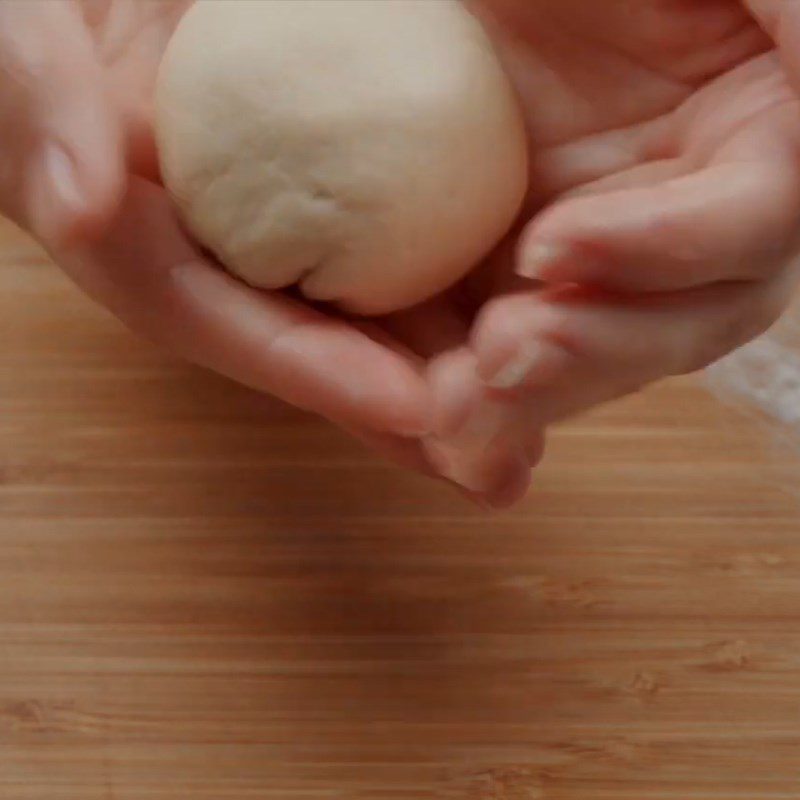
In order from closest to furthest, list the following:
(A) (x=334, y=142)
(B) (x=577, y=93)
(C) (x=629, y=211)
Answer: (C) (x=629, y=211) → (A) (x=334, y=142) → (B) (x=577, y=93)

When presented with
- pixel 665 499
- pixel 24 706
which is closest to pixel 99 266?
pixel 24 706

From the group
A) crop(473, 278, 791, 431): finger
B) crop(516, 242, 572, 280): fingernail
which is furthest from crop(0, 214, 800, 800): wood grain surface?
crop(516, 242, 572, 280): fingernail

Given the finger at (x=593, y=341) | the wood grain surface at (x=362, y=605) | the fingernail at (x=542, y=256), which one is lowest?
the wood grain surface at (x=362, y=605)

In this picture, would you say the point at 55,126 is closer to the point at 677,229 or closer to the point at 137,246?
the point at 137,246

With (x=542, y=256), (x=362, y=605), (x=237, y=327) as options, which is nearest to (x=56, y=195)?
(x=237, y=327)

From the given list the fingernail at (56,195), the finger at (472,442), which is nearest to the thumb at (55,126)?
the fingernail at (56,195)

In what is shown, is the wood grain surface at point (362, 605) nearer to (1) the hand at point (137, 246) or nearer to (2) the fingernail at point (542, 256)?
(1) the hand at point (137, 246)

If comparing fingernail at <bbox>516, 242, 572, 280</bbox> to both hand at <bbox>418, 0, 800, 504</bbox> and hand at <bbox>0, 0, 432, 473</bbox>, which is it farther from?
hand at <bbox>0, 0, 432, 473</bbox>
